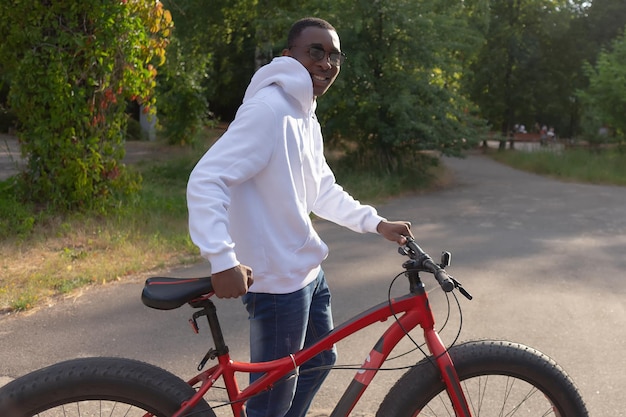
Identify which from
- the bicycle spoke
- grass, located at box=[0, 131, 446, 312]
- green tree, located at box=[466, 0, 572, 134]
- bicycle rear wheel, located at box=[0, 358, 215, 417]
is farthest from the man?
green tree, located at box=[466, 0, 572, 134]

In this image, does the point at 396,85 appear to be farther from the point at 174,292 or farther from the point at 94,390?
the point at 94,390

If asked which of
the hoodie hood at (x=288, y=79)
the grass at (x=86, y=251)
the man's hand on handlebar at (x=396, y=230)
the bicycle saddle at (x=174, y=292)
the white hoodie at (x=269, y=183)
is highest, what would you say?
the hoodie hood at (x=288, y=79)

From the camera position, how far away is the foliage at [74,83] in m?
7.30

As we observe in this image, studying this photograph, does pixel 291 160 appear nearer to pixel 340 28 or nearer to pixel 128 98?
pixel 128 98

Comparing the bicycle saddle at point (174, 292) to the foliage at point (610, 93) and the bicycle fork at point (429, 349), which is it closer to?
the bicycle fork at point (429, 349)

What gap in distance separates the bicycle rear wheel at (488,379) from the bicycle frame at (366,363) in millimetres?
46

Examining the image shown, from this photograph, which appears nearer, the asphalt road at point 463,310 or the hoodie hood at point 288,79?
the hoodie hood at point 288,79

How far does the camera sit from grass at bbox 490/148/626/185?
15242mm

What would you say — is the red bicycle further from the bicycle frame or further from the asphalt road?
the asphalt road

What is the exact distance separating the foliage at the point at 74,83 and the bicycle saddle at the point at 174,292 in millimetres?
5956

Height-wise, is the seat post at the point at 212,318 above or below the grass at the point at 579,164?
above

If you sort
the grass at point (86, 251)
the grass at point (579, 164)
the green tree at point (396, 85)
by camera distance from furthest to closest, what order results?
1. the grass at point (579, 164)
2. the green tree at point (396, 85)
3. the grass at point (86, 251)

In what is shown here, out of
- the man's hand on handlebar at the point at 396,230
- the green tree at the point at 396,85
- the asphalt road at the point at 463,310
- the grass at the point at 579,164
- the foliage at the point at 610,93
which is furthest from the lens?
the foliage at the point at 610,93

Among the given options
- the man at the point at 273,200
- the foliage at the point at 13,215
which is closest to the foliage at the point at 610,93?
the foliage at the point at 13,215
